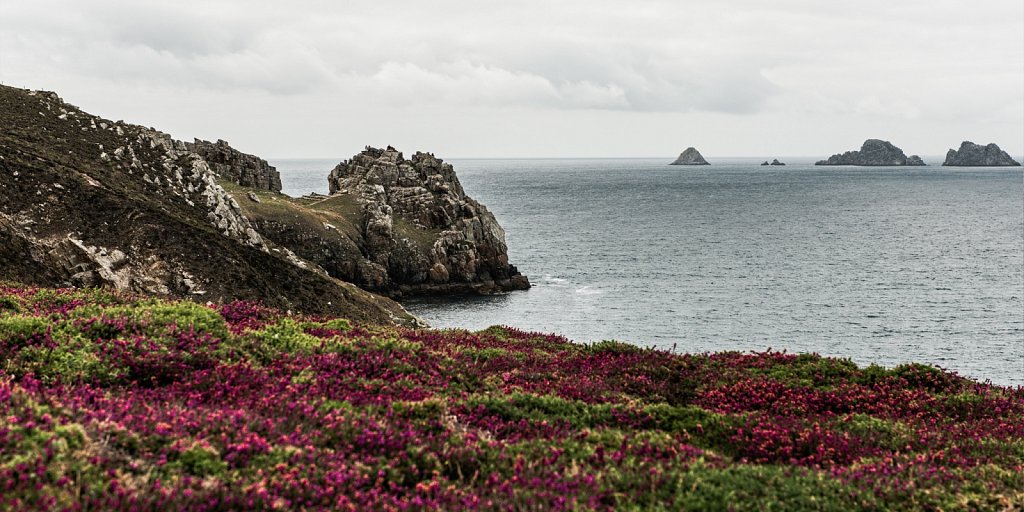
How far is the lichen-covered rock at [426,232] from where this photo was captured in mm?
98562

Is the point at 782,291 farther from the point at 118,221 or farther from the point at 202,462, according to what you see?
the point at 202,462

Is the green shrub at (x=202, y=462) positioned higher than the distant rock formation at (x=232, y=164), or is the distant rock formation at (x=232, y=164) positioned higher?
the distant rock formation at (x=232, y=164)

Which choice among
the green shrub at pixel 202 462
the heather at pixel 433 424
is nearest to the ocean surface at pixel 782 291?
the heather at pixel 433 424

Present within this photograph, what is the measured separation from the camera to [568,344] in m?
23.9

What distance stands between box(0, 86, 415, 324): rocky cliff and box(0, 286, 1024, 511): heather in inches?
555

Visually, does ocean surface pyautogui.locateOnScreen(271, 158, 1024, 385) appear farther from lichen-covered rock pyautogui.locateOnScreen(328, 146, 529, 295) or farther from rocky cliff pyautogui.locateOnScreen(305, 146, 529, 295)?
rocky cliff pyautogui.locateOnScreen(305, 146, 529, 295)

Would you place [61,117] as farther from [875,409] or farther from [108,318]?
[875,409]

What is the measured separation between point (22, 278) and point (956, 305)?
9286cm

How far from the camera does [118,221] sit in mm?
36375

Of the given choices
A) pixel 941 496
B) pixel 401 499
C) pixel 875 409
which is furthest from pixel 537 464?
pixel 875 409

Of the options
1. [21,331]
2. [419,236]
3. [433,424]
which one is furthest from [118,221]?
[419,236]

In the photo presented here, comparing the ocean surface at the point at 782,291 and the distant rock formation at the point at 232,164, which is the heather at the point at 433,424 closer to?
the ocean surface at the point at 782,291

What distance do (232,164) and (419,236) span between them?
36916 mm

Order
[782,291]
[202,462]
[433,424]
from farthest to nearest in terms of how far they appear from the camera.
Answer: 1. [782,291]
2. [433,424]
3. [202,462]
